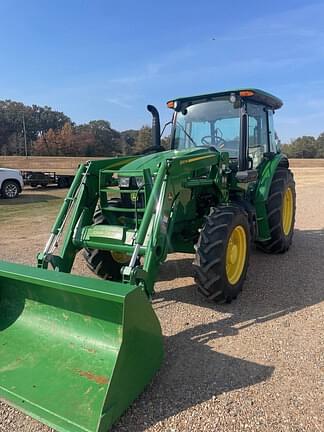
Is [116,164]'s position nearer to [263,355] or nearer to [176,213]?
[176,213]

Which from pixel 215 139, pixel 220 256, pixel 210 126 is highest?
pixel 210 126

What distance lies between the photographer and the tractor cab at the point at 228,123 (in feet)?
16.9

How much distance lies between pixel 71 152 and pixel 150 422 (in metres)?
54.2

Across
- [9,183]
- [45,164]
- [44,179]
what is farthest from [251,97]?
[45,164]

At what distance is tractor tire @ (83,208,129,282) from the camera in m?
4.62

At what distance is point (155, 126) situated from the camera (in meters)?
5.48

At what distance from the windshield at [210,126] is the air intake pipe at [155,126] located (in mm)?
334

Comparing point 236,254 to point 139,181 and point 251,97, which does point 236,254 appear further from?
point 251,97

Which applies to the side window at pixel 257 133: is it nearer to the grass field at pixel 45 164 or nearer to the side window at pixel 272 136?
the side window at pixel 272 136

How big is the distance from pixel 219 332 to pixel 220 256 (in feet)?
2.39

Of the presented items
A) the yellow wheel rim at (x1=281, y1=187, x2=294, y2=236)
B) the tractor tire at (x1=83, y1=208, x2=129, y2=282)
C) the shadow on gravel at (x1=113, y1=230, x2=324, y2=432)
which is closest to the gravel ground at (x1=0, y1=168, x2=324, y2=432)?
the shadow on gravel at (x1=113, y1=230, x2=324, y2=432)

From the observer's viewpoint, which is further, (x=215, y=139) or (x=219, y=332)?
(x=215, y=139)

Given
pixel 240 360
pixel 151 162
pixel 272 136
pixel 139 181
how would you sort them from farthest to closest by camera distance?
pixel 272 136, pixel 151 162, pixel 139 181, pixel 240 360

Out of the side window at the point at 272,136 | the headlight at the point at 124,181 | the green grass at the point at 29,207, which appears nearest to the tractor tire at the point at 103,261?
the headlight at the point at 124,181
